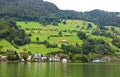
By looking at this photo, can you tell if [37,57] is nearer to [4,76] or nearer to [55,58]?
[55,58]

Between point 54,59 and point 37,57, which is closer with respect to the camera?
point 37,57

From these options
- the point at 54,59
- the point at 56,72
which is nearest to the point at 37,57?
the point at 54,59

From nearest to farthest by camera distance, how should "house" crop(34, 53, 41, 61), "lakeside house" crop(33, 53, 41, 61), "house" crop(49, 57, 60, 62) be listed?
1. "lakeside house" crop(33, 53, 41, 61)
2. "house" crop(34, 53, 41, 61)
3. "house" crop(49, 57, 60, 62)

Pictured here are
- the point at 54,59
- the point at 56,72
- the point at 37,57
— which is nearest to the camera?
the point at 56,72

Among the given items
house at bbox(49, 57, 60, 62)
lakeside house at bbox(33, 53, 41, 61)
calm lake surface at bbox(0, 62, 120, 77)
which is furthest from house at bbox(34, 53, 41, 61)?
calm lake surface at bbox(0, 62, 120, 77)

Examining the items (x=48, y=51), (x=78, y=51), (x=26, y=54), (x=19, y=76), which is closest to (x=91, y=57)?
(x=78, y=51)

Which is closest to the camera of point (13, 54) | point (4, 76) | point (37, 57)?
point (4, 76)

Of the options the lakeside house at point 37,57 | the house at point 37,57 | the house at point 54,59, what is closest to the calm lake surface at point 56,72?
the lakeside house at point 37,57

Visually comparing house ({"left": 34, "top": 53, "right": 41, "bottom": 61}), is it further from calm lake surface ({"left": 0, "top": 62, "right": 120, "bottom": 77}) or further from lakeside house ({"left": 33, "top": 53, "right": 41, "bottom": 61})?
calm lake surface ({"left": 0, "top": 62, "right": 120, "bottom": 77})

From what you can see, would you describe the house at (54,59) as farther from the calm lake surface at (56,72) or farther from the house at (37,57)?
the calm lake surface at (56,72)

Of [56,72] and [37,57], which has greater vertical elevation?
[56,72]

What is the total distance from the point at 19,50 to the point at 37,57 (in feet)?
39.1

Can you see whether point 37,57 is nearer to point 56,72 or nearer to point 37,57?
point 37,57

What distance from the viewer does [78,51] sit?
19962 cm
